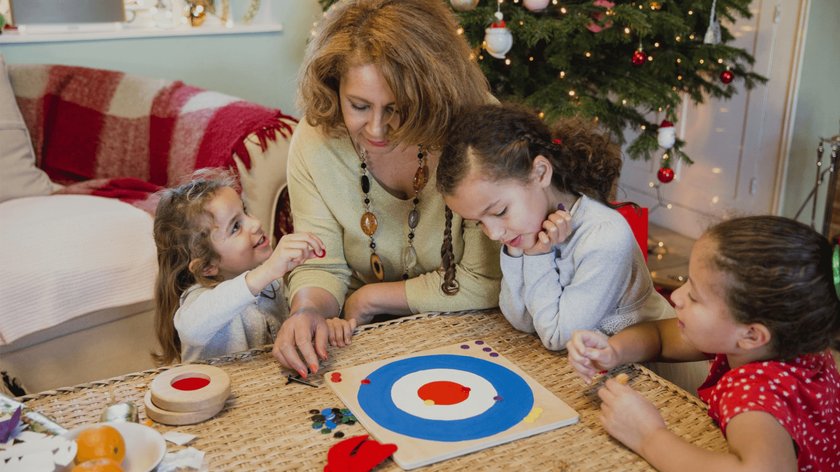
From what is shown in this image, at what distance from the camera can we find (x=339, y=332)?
1200mm

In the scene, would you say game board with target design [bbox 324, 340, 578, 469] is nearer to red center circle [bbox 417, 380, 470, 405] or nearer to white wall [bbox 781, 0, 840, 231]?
red center circle [bbox 417, 380, 470, 405]

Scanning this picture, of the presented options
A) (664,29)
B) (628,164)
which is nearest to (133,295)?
(664,29)

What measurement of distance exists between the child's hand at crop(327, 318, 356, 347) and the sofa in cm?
91

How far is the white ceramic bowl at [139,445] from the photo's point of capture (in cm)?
84

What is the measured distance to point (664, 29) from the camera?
224 centimetres

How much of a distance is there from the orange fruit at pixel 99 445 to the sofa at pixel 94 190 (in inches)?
42.3

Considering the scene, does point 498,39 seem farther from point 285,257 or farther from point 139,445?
point 139,445

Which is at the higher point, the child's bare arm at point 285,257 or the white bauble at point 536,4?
the white bauble at point 536,4

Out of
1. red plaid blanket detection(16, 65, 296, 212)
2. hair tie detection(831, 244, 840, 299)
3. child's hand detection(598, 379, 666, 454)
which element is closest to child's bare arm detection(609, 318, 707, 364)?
child's hand detection(598, 379, 666, 454)

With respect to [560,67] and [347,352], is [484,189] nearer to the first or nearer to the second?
[347,352]

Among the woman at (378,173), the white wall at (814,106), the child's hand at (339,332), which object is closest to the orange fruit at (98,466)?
the woman at (378,173)

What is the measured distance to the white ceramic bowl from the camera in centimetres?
84

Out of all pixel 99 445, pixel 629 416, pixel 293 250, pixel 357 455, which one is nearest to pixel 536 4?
pixel 293 250

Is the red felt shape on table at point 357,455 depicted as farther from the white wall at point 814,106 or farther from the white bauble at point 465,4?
the white wall at point 814,106
